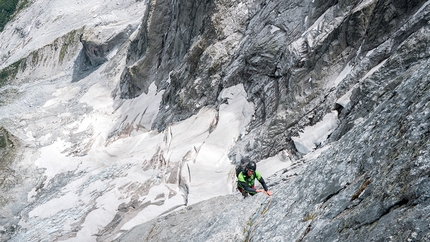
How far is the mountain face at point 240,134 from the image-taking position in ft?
26.8

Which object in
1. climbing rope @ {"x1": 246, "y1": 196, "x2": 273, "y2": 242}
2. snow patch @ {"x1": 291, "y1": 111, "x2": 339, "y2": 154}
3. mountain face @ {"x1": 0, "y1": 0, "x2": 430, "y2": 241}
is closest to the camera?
mountain face @ {"x1": 0, "y1": 0, "x2": 430, "y2": 241}

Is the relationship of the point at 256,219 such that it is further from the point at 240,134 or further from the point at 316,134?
the point at 240,134

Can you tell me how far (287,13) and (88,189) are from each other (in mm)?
23619

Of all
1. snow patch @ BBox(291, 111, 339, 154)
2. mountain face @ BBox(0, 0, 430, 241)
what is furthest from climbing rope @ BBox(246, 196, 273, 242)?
snow patch @ BBox(291, 111, 339, 154)

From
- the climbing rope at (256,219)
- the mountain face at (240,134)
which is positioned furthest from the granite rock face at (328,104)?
the climbing rope at (256,219)

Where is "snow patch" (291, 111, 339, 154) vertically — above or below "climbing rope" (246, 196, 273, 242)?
below

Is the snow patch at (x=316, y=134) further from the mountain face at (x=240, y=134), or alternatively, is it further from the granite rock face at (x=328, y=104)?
the granite rock face at (x=328, y=104)

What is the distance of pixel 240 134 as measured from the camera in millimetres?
28438

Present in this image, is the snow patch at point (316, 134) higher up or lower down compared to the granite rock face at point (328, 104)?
lower down

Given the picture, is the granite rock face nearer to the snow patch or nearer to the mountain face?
the mountain face

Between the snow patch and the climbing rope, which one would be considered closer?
the climbing rope

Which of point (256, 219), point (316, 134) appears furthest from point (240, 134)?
point (256, 219)

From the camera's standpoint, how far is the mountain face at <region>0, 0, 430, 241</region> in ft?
26.8

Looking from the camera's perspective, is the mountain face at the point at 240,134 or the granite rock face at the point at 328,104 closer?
the granite rock face at the point at 328,104
